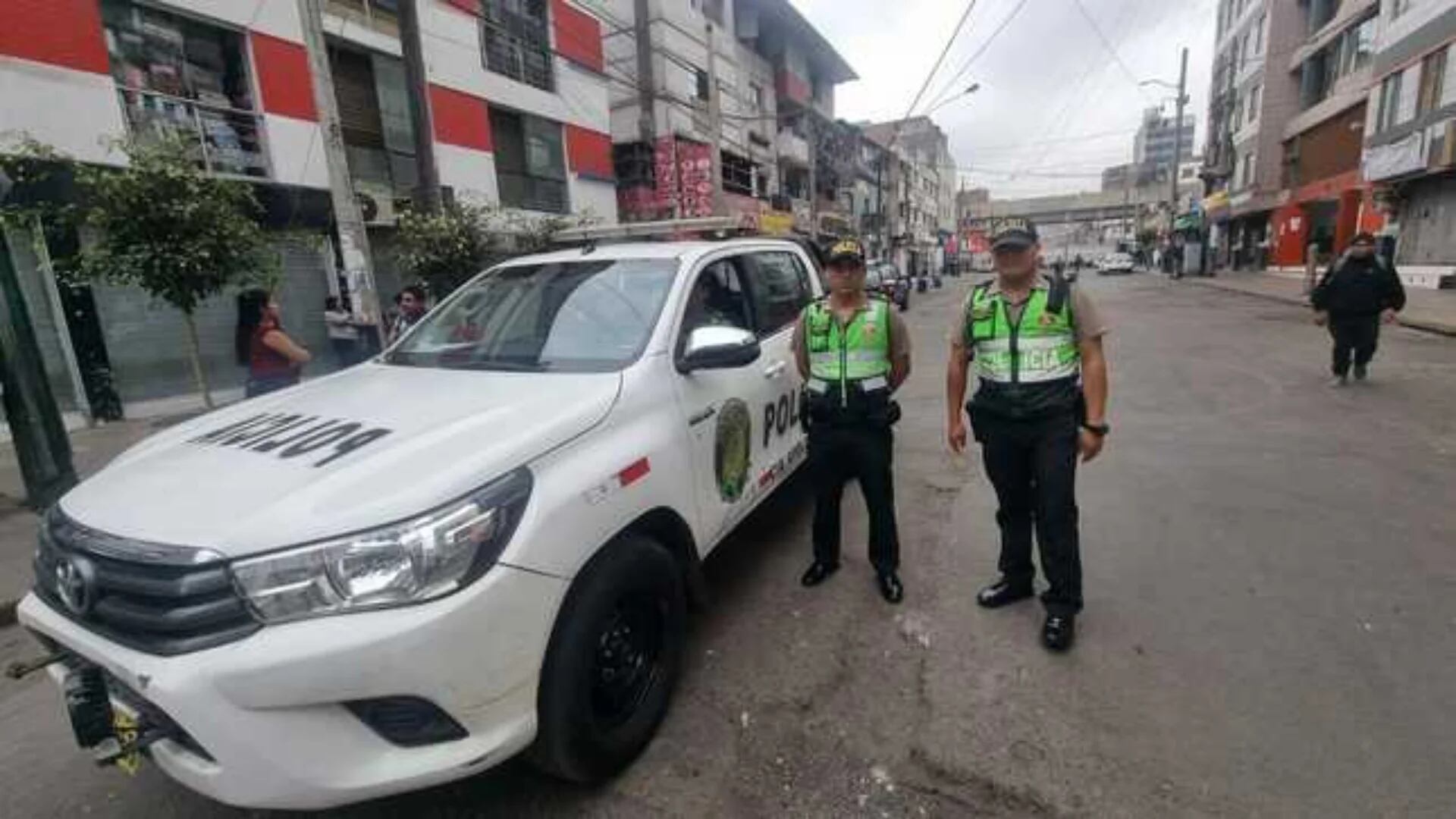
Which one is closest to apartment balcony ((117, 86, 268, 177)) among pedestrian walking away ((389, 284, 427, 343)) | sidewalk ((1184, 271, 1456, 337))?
pedestrian walking away ((389, 284, 427, 343))

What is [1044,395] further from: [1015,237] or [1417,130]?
[1417,130]

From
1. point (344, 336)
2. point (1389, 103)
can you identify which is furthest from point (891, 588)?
point (1389, 103)

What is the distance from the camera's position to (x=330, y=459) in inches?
78.5

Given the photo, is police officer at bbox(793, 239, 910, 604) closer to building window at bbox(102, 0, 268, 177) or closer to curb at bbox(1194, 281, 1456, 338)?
building window at bbox(102, 0, 268, 177)

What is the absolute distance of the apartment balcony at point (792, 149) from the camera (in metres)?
31.4

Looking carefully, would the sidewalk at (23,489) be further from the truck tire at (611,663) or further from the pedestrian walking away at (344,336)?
the truck tire at (611,663)

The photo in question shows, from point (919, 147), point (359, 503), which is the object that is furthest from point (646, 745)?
point (919, 147)

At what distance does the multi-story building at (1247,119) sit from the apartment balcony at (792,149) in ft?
67.1

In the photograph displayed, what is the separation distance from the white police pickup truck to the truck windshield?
38mm

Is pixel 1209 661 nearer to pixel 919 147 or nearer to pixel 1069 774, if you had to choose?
pixel 1069 774

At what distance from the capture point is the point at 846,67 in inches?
1401

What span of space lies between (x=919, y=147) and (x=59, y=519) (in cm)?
7954

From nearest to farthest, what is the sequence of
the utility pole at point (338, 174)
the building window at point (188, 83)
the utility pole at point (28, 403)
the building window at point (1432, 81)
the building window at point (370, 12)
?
the utility pole at point (28, 403)
the utility pole at point (338, 174)
the building window at point (188, 83)
the building window at point (370, 12)
the building window at point (1432, 81)

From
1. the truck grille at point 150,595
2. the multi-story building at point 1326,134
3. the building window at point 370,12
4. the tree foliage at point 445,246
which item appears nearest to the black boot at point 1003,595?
the truck grille at point 150,595
